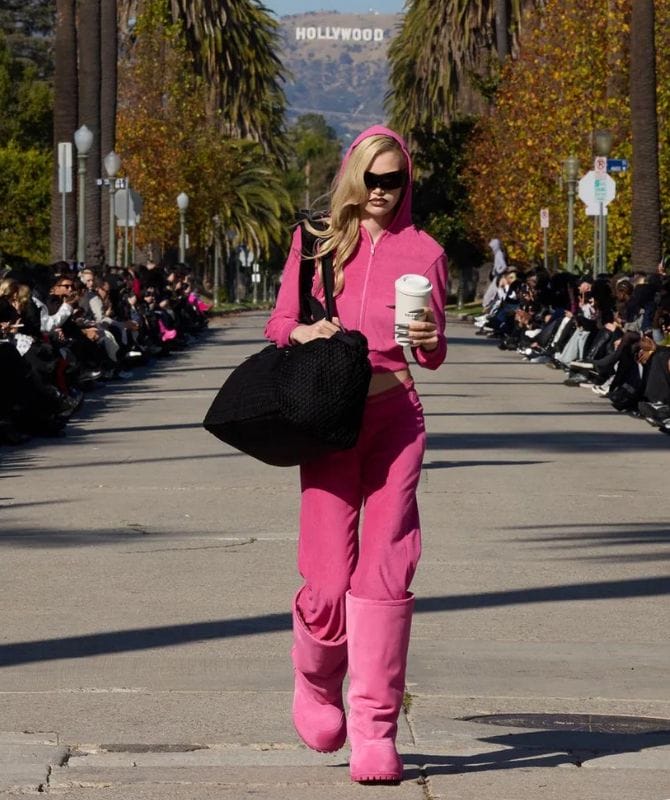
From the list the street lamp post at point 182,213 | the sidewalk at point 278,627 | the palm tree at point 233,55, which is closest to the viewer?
the sidewalk at point 278,627

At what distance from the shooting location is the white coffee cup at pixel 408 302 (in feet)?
20.2

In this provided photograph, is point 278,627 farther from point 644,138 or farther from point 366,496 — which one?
point 644,138

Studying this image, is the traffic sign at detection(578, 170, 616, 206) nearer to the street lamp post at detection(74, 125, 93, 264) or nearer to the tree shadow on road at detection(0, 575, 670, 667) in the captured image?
the street lamp post at detection(74, 125, 93, 264)

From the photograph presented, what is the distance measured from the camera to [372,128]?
651 cm

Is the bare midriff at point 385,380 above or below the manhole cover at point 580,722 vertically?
above

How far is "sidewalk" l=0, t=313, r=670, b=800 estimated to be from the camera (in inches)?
258

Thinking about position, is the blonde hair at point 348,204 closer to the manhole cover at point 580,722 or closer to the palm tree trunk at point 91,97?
the manhole cover at point 580,722

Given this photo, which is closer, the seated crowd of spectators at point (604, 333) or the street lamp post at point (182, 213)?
the seated crowd of spectators at point (604, 333)

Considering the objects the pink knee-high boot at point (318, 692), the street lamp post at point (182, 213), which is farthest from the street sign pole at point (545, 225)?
the pink knee-high boot at point (318, 692)

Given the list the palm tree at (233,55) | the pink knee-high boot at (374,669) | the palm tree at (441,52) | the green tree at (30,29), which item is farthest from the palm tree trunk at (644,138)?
the green tree at (30,29)

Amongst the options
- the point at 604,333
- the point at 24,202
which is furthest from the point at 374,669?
the point at 24,202

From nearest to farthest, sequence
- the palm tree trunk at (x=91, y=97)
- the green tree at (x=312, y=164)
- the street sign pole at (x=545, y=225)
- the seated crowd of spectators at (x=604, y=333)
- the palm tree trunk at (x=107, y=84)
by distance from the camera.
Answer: the seated crowd of spectators at (x=604, y=333) → the palm tree trunk at (x=91, y=97) → the palm tree trunk at (x=107, y=84) → the street sign pole at (x=545, y=225) → the green tree at (x=312, y=164)

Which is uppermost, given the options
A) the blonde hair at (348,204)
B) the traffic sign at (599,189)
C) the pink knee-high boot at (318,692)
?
the traffic sign at (599,189)

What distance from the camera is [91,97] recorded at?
4653 centimetres
